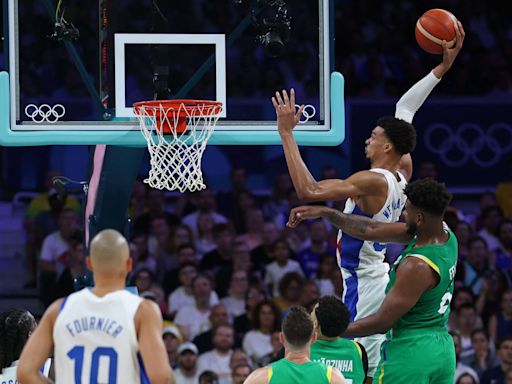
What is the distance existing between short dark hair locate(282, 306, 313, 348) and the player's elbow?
86cm

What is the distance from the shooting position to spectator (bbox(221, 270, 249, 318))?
1153 cm

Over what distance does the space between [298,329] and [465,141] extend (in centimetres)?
823

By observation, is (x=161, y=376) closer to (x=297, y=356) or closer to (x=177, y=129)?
(x=297, y=356)

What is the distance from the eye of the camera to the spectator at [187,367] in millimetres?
10695

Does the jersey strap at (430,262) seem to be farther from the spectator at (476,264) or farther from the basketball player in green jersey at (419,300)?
the spectator at (476,264)

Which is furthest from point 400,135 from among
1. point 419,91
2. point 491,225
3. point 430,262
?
point 491,225

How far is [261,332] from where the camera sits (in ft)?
36.7

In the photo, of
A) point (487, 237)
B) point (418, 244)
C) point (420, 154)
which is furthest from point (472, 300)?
point (418, 244)

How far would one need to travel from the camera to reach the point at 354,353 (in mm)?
6469

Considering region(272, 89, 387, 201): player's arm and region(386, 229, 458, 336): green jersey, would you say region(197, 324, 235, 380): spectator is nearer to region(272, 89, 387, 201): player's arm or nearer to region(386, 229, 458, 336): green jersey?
region(272, 89, 387, 201): player's arm

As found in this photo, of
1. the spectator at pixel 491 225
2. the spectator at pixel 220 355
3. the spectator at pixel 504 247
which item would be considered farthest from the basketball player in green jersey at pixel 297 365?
the spectator at pixel 491 225

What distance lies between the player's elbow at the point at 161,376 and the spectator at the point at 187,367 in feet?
18.3

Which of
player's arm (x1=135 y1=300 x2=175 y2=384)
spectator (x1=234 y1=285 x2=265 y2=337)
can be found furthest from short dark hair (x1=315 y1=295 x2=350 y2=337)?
spectator (x1=234 y1=285 x2=265 y2=337)

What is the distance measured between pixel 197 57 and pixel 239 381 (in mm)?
2844
